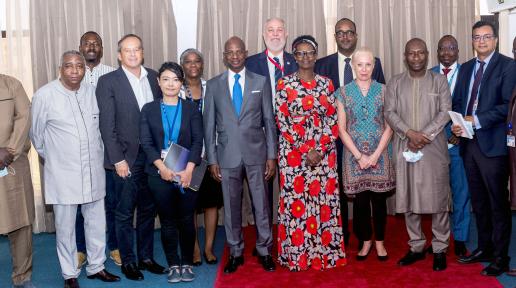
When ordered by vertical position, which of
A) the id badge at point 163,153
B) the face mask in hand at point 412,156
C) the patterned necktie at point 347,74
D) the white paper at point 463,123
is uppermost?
the patterned necktie at point 347,74

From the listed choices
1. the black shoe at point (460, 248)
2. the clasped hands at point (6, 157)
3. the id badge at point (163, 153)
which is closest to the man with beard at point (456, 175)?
the black shoe at point (460, 248)

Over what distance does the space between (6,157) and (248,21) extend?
2.95 metres

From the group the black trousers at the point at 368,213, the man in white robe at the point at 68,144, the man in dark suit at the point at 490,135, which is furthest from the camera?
the black trousers at the point at 368,213

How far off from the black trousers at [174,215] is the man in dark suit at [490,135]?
2.02m

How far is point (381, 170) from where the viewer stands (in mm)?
4234

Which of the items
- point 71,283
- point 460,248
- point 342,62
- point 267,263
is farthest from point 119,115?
point 460,248

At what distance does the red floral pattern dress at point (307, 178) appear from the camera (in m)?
4.07

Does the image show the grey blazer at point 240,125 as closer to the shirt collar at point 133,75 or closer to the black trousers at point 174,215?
the black trousers at point 174,215

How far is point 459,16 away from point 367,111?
94.1 inches

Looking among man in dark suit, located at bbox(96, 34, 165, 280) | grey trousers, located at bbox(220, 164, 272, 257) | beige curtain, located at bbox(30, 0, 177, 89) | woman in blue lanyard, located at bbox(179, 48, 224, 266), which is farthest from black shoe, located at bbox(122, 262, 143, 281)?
beige curtain, located at bbox(30, 0, 177, 89)

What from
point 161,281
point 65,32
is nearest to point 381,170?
point 161,281

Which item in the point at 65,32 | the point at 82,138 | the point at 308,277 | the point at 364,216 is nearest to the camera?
the point at 82,138

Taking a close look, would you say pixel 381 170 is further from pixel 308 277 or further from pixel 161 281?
pixel 161 281

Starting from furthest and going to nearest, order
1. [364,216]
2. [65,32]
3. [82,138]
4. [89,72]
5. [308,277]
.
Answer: [65,32] → [89,72] → [364,216] → [308,277] → [82,138]
